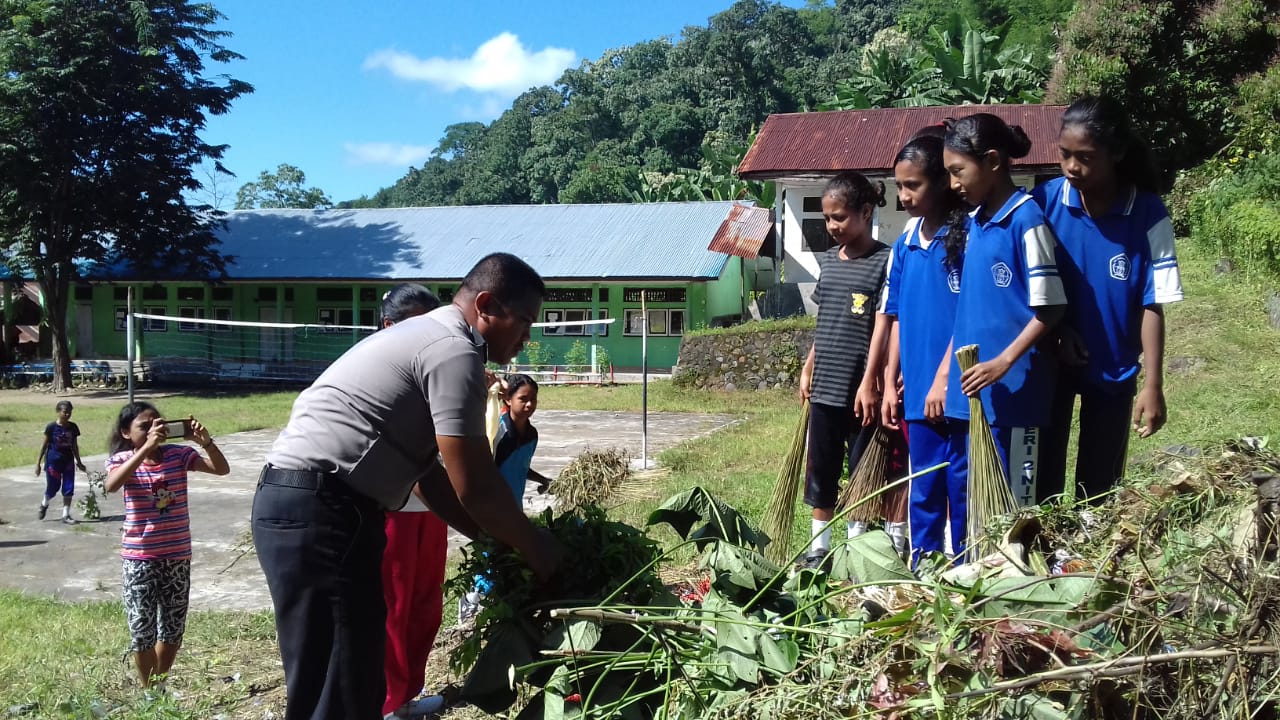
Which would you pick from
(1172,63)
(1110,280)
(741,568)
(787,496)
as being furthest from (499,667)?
(1172,63)

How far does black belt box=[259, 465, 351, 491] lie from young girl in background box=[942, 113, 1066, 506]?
206cm

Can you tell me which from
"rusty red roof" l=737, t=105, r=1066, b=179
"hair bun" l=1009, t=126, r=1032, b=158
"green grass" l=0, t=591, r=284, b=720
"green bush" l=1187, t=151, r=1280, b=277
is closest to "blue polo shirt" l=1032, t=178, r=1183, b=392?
"hair bun" l=1009, t=126, r=1032, b=158

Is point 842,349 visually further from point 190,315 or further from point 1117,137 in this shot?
point 190,315

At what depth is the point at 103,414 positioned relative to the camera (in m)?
19.5

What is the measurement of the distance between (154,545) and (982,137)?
12.9 feet

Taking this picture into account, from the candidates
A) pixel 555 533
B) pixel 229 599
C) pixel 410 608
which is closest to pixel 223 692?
pixel 410 608

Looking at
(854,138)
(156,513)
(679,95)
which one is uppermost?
(679,95)

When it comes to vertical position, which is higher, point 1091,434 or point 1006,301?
point 1006,301

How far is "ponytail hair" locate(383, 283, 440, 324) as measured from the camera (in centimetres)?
427

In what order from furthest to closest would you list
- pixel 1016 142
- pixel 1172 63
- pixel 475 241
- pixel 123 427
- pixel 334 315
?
pixel 475 241 → pixel 334 315 → pixel 1172 63 → pixel 123 427 → pixel 1016 142

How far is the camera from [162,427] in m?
4.48

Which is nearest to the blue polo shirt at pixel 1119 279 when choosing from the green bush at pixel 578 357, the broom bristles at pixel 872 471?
the broom bristles at pixel 872 471

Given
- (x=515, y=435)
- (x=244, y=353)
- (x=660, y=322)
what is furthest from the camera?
(x=244, y=353)

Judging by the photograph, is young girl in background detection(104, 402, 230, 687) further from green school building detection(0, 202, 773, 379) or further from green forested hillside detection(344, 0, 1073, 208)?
green forested hillside detection(344, 0, 1073, 208)
